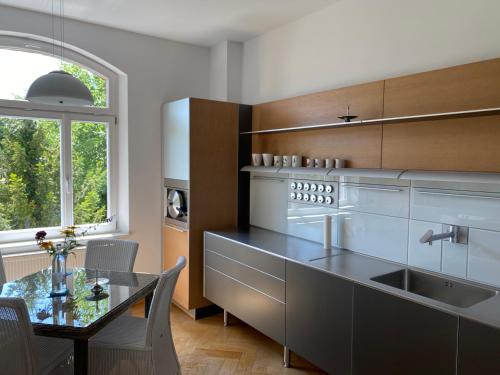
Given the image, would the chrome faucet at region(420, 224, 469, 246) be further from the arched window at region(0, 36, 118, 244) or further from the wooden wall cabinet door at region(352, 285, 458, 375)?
the arched window at region(0, 36, 118, 244)

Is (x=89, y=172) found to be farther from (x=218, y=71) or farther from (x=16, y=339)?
(x=16, y=339)

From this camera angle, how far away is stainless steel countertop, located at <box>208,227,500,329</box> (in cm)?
177

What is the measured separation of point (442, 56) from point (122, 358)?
104 inches

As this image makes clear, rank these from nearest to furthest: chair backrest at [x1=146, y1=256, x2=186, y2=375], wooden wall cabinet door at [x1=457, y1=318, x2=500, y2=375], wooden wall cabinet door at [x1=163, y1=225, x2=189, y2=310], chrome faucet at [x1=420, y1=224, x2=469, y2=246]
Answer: wooden wall cabinet door at [x1=457, y1=318, x2=500, y2=375], chair backrest at [x1=146, y1=256, x2=186, y2=375], chrome faucet at [x1=420, y1=224, x2=469, y2=246], wooden wall cabinet door at [x1=163, y1=225, x2=189, y2=310]

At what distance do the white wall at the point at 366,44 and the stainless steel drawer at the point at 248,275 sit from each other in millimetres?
1603

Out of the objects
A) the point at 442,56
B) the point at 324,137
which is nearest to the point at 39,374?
the point at 324,137

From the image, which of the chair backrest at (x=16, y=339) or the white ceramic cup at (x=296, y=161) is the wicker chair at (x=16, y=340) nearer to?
the chair backrest at (x=16, y=339)

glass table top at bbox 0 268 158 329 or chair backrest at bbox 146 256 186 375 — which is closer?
glass table top at bbox 0 268 158 329

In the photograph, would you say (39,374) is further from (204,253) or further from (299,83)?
(299,83)

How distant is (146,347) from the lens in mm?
2121

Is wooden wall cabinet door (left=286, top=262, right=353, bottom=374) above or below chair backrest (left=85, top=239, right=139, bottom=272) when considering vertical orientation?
below

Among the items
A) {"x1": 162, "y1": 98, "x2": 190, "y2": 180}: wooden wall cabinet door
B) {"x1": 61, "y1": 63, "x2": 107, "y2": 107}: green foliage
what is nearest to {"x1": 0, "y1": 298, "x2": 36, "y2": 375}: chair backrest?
{"x1": 162, "y1": 98, "x2": 190, "y2": 180}: wooden wall cabinet door

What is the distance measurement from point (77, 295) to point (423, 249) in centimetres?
212

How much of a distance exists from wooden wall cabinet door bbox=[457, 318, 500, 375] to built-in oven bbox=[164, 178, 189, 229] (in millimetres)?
2497
